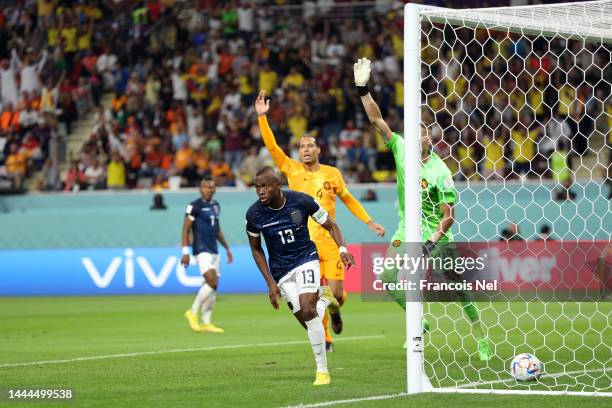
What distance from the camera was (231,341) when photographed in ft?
47.4

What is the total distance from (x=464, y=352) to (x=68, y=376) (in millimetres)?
4128

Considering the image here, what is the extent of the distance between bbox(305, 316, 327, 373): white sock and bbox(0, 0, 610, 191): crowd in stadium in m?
13.7

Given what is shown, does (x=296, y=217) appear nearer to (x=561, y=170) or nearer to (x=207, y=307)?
(x=207, y=307)

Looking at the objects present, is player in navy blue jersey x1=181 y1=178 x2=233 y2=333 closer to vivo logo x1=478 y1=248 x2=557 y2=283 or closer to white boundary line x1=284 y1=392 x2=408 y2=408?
vivo logo x1=478 y1=248 x2=557 y2=283

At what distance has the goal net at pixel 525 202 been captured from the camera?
31.2 ft

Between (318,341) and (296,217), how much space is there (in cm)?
109

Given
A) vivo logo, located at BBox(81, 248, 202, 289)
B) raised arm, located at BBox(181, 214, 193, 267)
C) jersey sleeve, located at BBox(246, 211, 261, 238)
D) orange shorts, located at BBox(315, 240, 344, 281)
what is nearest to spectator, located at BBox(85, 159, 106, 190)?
vivo logo, located at BBox(81, 248, 202, 289)

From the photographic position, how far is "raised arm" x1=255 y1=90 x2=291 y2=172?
38.2 ft

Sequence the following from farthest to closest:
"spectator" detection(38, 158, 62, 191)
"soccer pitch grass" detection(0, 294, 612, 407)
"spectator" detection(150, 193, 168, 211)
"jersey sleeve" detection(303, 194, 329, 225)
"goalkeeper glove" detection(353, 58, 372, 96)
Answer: "spectator" detection(38, 158, 62, 191) < "spectator" detection(150, 193, 168, 211) < "jersey sleeve" detection(303, 194, 329, 225) < "goalkeeper glove" detection(353, 58, 372, 96) < "soccer pitch grass" detection(0, 294, 612, 407)

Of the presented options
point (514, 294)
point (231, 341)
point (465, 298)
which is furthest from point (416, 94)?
point (514, 294)

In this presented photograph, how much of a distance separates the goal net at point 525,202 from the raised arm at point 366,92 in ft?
1.55

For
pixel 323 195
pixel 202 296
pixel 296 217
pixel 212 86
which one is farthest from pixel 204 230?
pixel 212 86

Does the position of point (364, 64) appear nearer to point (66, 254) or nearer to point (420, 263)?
point (420, 263)

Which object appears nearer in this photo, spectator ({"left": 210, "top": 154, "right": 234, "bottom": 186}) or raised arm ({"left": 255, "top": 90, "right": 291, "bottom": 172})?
raised arm ({"left": 255, "top": 90, "right": 291, "bottom": 172})
